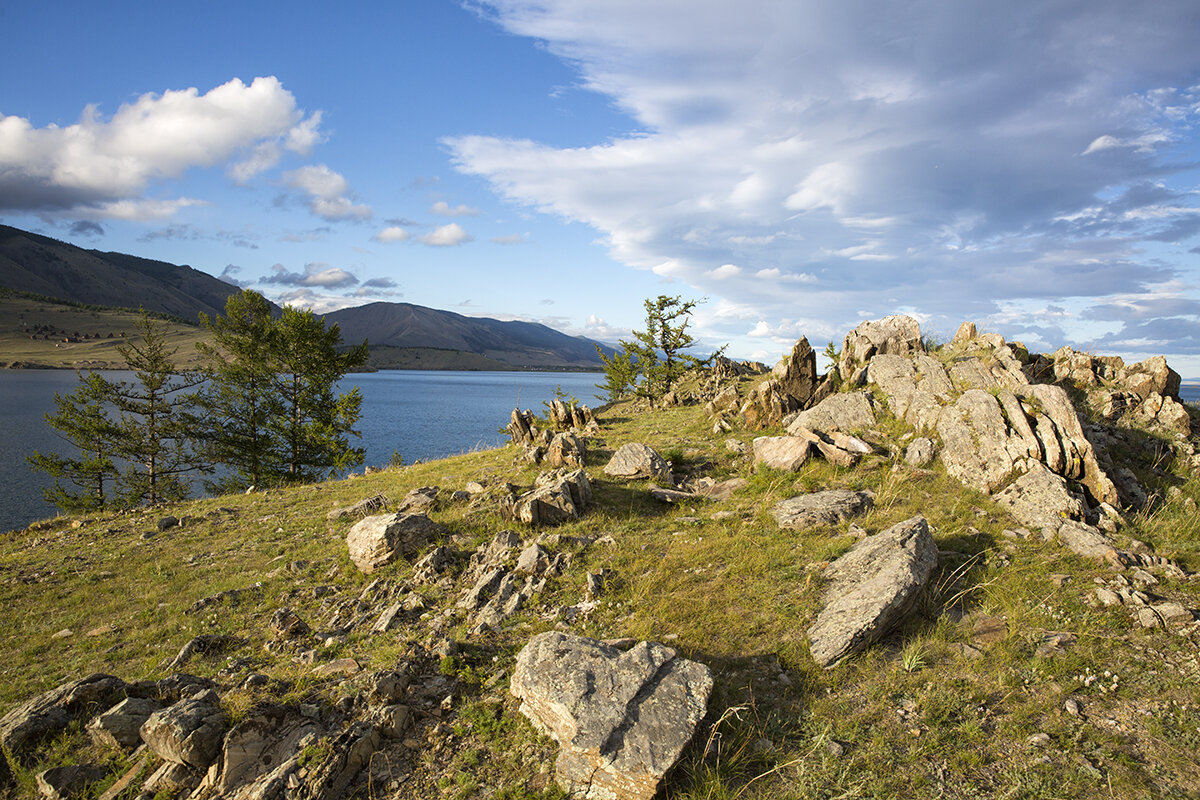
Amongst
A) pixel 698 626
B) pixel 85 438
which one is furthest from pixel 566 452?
pixel 85 438

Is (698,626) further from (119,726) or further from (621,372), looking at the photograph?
(621,372)

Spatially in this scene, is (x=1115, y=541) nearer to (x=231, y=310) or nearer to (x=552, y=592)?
(x=552, y=592)

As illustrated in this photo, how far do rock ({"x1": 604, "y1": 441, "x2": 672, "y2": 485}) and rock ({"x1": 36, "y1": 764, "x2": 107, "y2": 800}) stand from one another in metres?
12.0

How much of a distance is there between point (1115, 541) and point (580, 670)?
10.8 metres

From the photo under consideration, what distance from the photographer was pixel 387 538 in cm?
1166

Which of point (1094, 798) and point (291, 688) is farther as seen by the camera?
point (291, 688)

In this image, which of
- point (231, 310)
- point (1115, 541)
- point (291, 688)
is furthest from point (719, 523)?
point (231, 310)

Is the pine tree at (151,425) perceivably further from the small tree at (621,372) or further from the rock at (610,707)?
the rock at (610,707)

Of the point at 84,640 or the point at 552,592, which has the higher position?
the point at 552,592

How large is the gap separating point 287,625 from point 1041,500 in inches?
612

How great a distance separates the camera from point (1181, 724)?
19.4 ft

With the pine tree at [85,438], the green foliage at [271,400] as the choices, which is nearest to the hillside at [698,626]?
the green foliage at [271,400]

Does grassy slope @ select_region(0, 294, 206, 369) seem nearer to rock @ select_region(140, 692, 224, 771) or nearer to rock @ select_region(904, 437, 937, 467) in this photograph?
rock @ select_region(140, 692, 224, 771)

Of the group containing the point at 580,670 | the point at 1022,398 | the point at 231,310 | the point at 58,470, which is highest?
the point at 231,310
